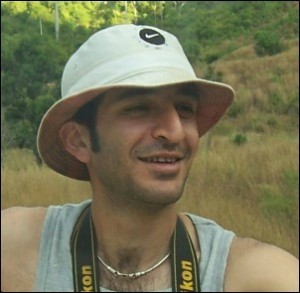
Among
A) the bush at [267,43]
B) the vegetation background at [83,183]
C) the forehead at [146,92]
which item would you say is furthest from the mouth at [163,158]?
the bush at [267,43]

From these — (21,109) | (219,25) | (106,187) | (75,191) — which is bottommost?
(219,25)

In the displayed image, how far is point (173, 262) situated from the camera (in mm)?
1392

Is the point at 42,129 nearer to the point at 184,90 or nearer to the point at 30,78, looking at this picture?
the point at 184,90

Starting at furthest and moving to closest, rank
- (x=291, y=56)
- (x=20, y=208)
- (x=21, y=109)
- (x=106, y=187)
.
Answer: (x=291, y=56)
(x=21, y=109)
(x=20, y=208)
(x=106, y=187)

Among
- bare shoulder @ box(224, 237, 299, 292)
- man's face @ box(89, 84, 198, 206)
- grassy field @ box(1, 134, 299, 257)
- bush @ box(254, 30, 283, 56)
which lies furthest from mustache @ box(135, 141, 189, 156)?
bush @ box(254, 30, 283, 56)

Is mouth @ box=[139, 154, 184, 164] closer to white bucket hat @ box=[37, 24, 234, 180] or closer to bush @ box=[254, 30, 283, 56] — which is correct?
white bucket hat @ box=[37, 24, 234, 180]

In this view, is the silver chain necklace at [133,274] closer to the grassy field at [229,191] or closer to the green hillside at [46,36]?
the green hillside at [46,36]

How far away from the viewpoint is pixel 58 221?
1507mm

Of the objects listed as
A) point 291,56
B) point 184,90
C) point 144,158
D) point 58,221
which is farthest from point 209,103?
point 291,56

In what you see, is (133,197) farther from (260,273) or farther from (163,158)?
(260,273)

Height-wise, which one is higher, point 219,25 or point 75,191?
point 75,191

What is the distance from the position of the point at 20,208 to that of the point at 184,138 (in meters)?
0.46

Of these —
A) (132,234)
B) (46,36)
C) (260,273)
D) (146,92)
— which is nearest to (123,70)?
(146,92)

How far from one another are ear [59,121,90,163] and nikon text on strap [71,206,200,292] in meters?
0.15
